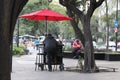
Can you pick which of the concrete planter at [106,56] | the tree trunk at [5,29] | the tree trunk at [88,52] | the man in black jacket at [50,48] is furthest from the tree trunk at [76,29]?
the tree trunk at [5,29]

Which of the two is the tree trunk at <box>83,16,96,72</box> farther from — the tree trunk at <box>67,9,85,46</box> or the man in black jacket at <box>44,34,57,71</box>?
the man in black jacket at <box>44,34,57,71</box>

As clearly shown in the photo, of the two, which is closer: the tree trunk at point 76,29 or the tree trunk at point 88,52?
the tree trunk at point 88,52

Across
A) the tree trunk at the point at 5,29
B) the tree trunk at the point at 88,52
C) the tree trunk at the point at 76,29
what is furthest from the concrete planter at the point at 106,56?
the tree trunk at the point at 5,29

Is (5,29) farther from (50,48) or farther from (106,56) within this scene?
(106,56)

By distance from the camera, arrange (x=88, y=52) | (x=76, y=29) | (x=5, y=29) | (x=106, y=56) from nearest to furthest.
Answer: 1. (x=5, y=29)
2. (x=88, y=52)
3. (x=76, y=29)
4. (x=106, y=56)

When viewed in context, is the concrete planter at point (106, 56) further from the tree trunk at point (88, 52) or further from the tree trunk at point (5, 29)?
the tree trunk at point (5, 29)

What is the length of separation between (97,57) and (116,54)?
1.79m

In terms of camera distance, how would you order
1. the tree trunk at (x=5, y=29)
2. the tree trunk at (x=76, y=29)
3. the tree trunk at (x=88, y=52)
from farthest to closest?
1. the tree trunk at (x=76, y=29)
2. the tree trunk at (x=88, y=52)
3. the tree trunk at (x=5, y=29)

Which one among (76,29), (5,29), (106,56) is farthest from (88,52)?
(5,29)

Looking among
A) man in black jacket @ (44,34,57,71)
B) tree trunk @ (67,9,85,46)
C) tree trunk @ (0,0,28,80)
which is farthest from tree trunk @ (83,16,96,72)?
tree trunk @ (0,0,28,80)

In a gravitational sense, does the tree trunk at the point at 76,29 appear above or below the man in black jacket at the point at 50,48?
above

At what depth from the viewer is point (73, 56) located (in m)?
28.8

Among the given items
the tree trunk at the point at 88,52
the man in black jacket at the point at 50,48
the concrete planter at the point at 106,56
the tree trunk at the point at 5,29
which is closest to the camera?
the tree trunk at the point at 5,29

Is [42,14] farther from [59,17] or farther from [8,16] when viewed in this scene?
[8,16]
